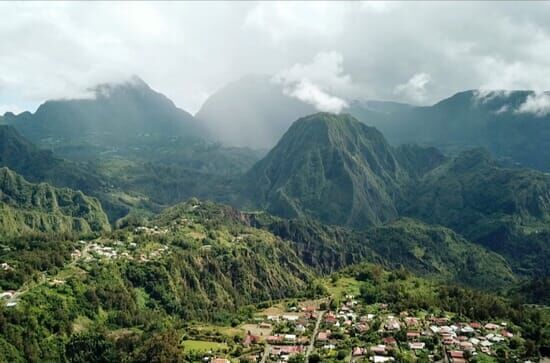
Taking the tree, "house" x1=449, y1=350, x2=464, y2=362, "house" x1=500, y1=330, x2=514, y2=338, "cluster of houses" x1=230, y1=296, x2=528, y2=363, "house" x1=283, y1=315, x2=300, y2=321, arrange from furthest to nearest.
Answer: "house" x1=283, y1=315, x2=300, y2=321 < the tree < "house" x1=500, y1=330, x2=514, y2=338 < "cluster of houses" x1=230, y1=296, x2=528, y2=363 < "house" x1=449, y1=350, x2=464, y2=362

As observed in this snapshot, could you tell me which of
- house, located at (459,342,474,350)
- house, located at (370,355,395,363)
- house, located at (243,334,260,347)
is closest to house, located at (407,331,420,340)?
house, located at (459,342,474,350)

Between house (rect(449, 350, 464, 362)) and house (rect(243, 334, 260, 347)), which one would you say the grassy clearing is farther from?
house (rect(449, 350, 464, 362))

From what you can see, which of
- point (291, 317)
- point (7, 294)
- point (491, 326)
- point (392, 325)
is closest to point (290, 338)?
point (291, 317)

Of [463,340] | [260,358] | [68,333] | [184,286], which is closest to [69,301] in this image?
[68,333]

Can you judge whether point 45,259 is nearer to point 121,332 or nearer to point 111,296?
point 111,296

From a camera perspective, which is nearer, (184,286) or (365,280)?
(365,280)

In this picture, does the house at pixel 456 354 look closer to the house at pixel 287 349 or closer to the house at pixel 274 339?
the house at pixel 287 349
